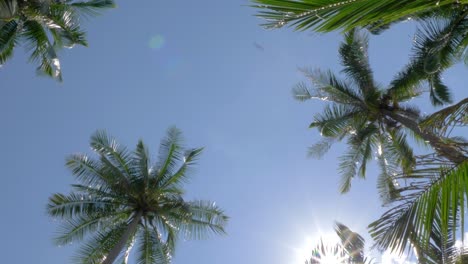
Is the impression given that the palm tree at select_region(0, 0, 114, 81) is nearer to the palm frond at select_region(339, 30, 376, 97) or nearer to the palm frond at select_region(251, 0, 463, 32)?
the palm frond at select_region(339, 30, 376, 97)

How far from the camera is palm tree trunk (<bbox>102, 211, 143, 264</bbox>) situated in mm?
13833

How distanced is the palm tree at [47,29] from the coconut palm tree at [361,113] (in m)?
8.75

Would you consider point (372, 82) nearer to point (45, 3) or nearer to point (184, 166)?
point (184, 166)

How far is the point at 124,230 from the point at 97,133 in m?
3.51

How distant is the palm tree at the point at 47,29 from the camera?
15.0m

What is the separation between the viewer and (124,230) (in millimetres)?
16203

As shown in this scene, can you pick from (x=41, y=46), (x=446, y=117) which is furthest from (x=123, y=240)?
(x=446, y=117)

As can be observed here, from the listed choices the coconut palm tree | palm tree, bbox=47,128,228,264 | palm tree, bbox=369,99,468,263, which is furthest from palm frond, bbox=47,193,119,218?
palm tree, bbox=369,99,468,263

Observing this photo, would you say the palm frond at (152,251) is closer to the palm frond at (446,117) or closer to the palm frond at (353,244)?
the palm frond at (353,244)

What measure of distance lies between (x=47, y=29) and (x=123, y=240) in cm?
752

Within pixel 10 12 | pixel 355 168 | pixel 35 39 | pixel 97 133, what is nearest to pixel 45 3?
pixel 10 12

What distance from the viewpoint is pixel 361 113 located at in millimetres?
17750

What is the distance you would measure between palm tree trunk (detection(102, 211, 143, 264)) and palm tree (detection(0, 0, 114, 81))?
18.0ft

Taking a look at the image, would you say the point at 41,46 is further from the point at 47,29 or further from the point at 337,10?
the point at 337,10
